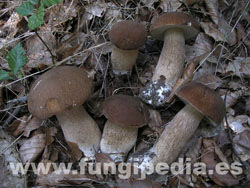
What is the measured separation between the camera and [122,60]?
8.52 ft

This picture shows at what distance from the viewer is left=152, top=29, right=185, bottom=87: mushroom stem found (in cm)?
254

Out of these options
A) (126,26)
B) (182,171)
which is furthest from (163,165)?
(126,26)

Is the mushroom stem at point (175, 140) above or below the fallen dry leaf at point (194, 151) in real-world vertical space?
above

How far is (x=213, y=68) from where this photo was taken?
108 inches

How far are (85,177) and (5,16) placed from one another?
2878 millimetres

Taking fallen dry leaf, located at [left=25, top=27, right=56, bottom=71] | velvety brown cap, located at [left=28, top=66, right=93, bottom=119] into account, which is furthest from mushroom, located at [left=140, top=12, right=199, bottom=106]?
fallen dry leaf, located at [left=25, top=27, right=56, bottom=71]

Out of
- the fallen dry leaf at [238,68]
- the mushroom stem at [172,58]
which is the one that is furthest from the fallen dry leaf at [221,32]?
the mushroom stem at [172,58]

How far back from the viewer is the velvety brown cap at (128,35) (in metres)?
2.24

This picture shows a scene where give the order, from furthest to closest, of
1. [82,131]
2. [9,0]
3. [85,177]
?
[9,0] → [82,131] → [85,177]

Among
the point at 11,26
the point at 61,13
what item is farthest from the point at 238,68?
the point at 11,26

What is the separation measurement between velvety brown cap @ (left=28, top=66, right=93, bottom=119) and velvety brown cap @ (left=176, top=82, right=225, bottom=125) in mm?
940

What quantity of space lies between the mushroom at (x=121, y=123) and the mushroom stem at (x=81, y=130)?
3.9 inches

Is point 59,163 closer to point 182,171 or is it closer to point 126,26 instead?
point 182,171

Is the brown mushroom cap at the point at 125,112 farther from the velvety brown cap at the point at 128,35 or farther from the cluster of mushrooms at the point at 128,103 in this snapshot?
the velvety brown cap at the point at 128,35
